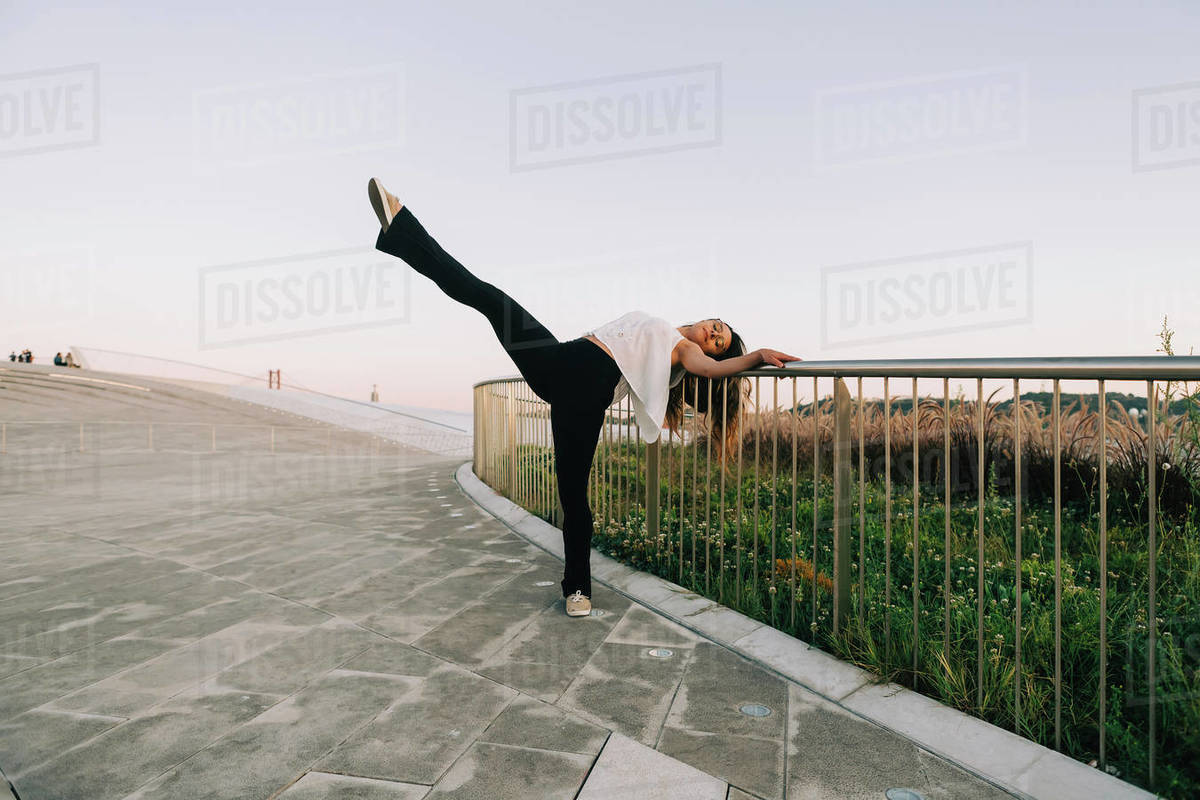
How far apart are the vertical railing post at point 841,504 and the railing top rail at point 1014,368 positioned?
0.15 meters

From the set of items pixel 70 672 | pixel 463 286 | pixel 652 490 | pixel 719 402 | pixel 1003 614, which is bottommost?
pixel 70 672

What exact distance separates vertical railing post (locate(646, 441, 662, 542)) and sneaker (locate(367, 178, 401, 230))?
2.08 m

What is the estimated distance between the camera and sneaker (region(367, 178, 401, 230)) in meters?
3.67

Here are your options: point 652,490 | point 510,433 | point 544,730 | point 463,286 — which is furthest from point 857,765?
point 510,433

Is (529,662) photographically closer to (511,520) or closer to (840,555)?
(840,555)

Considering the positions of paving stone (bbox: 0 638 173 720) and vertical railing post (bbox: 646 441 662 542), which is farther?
vertical railing post (bbox: 646 441 662 542)

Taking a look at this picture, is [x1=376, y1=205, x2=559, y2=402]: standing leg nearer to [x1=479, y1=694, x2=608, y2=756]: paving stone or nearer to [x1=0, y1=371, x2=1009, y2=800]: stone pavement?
[x1=0, y1=371, x2=1009, y2=800]: stone pavement

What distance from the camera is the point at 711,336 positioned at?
366 centimetres

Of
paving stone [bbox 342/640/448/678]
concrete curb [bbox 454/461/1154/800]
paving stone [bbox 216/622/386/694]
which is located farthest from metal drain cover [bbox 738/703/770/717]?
paving stone [bbox 216/622/386/694]

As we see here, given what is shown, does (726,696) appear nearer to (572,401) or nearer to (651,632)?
(651,632)

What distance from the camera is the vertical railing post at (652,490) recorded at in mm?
4332

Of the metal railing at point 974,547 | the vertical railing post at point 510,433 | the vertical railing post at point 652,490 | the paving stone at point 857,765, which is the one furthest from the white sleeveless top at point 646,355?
the vertical railing post at point 510,433

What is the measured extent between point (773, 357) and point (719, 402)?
70cm

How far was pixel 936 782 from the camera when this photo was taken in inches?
76.1
